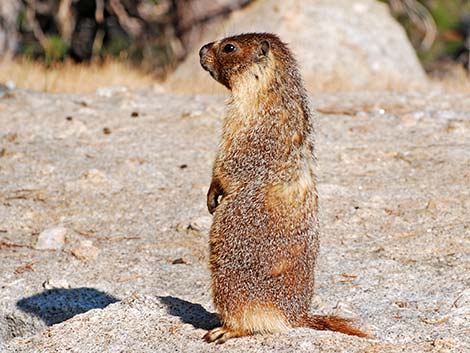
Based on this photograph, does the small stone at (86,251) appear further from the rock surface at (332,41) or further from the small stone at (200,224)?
the rock surface at (332,41)

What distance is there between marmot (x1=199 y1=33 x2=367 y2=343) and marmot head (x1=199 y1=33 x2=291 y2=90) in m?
0.06

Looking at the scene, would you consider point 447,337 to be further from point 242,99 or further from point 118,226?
point 118,226

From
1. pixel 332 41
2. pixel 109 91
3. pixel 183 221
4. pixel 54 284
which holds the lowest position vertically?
pixel 54 284

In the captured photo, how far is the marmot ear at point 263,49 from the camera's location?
4.66m

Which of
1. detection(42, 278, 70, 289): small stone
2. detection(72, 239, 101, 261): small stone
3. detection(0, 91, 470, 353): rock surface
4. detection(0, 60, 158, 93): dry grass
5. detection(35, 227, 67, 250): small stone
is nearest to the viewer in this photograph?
detection(0, 91, 470, 353): rock surface

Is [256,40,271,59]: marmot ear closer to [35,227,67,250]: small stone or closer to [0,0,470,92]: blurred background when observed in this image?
[35,227,67,250]: small stone

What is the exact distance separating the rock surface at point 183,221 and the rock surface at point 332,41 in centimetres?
217

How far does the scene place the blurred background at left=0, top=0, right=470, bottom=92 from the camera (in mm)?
11133

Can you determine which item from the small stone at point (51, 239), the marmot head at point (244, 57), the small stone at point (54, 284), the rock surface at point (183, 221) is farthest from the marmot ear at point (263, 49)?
the small stone at point (51, 239)

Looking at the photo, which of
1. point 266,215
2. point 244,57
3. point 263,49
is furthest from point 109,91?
point 266,215

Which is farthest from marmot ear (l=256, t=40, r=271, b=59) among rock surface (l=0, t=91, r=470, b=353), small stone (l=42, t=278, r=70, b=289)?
small stone (l=42, t=278, r=70, b=289)

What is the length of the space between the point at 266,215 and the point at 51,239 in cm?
246

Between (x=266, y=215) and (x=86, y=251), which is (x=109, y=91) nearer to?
(x=86, y=251)

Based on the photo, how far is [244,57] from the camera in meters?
Answer: 4.76
